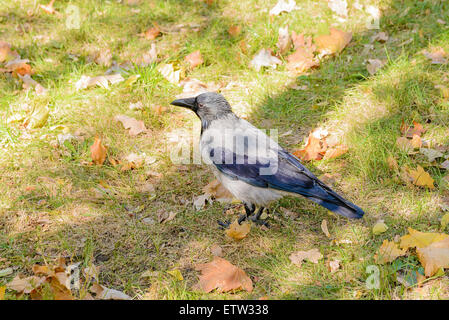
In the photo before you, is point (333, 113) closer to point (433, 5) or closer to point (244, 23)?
point (244, 23)

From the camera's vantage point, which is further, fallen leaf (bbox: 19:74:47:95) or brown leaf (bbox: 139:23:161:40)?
brown leaf (bbox: 139:23:161:40)

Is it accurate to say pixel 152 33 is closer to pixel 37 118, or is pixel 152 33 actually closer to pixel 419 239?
pixel 37 118

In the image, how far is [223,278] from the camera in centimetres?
288

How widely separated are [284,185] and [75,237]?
65.7 inches

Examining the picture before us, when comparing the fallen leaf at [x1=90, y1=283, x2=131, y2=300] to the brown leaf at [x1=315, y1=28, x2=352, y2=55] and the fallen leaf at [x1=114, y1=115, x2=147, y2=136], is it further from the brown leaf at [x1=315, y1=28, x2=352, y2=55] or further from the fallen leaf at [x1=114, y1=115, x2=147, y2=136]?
the brown leaf at [x1=315, y1=28, x2=352, y2=55]

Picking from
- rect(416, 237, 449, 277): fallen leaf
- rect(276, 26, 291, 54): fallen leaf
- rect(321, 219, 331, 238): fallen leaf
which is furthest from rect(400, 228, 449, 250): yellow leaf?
rect(276, 26, 291, 54): fallen leaf

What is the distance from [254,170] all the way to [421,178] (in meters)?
1.35

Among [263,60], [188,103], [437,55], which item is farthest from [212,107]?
[437,55]

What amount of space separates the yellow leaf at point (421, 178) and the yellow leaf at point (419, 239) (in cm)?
66

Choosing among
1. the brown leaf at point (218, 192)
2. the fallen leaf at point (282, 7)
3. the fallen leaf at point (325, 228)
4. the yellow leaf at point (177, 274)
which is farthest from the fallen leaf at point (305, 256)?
the fallen leaf at point (282, 7)

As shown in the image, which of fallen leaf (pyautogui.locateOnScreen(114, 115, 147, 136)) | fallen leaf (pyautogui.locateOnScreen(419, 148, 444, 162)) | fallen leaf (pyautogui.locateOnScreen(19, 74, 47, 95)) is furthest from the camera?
fallen leaf (pyautogui.locateOnScreen(19, 74, 47, 95))

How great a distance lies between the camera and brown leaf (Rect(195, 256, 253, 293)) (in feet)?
9.38

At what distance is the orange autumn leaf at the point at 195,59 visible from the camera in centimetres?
520

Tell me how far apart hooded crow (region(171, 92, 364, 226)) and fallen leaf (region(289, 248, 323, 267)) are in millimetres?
343
